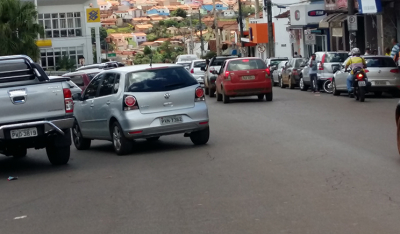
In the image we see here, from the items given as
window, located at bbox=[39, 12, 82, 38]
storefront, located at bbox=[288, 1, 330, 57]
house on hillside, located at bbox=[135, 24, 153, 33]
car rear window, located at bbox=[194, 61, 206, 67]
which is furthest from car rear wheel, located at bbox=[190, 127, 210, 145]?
house on hillside, located at bbox=[135, 24, 153, 33]

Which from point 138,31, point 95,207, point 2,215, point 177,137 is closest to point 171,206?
point 95,207

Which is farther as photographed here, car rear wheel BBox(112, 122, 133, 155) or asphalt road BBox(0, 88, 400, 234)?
car rear wheel BBox(112, 122, 133, 155)

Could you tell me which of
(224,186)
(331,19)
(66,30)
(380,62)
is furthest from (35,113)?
(66,30)

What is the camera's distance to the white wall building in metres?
71.5

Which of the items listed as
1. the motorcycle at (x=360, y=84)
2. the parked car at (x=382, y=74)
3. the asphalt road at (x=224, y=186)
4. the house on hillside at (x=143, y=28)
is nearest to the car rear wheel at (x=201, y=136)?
the asphalt road at (x=224, y=186)

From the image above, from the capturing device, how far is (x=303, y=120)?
17094mm

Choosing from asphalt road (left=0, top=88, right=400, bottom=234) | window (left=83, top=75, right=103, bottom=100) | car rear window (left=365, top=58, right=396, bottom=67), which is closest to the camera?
asphalt road (left=0, top=88, right=400, bottom=234)

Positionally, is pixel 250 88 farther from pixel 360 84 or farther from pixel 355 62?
pixel 360 84

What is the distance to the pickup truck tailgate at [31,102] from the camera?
35.3ft

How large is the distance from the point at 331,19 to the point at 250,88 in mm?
21940

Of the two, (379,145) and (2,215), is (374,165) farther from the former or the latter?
(2,215)

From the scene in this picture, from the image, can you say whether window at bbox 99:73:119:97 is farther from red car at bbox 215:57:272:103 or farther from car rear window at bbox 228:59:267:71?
car rear window at bbox 228:59:267:71

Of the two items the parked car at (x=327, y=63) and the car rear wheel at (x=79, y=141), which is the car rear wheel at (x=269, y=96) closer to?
the parked car at (x=327, y=63)

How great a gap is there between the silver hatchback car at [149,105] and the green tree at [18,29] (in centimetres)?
2767
